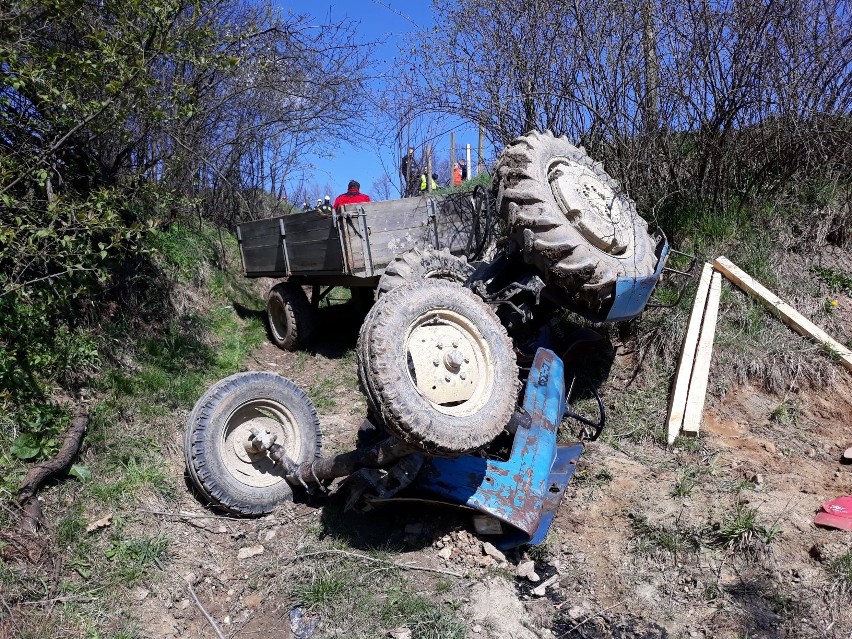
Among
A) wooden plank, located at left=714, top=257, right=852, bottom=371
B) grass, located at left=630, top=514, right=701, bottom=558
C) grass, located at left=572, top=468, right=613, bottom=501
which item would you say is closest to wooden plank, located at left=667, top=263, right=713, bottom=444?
wooden plank, located at left=714, top=257, right=852, bottom=371

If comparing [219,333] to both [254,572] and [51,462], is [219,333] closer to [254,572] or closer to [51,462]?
[51,462]

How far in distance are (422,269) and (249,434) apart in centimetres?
184

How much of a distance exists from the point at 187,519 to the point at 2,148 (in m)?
2.78

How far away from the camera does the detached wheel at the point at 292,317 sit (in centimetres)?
709

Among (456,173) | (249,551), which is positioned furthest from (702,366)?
(456,173)

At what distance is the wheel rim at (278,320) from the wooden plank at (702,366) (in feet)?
14.6

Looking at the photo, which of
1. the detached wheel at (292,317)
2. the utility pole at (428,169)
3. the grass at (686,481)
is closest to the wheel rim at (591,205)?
the grass at (686,481)

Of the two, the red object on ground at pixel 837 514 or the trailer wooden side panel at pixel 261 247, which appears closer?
the red object on ground at pixel 837 514

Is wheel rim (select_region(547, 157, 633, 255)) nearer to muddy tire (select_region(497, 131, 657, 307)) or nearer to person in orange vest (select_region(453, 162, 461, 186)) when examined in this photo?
muddy tire (select_region(497, 131, 657, 307))

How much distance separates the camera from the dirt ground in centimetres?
305

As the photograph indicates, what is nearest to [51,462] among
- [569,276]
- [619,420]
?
[569,276]

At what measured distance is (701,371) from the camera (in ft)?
16.3

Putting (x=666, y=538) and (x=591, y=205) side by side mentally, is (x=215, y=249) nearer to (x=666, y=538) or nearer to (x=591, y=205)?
(x=591, y=205)

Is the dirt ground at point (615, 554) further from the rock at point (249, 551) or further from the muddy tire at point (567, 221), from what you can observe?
the muddy tire at point (567, 221)
